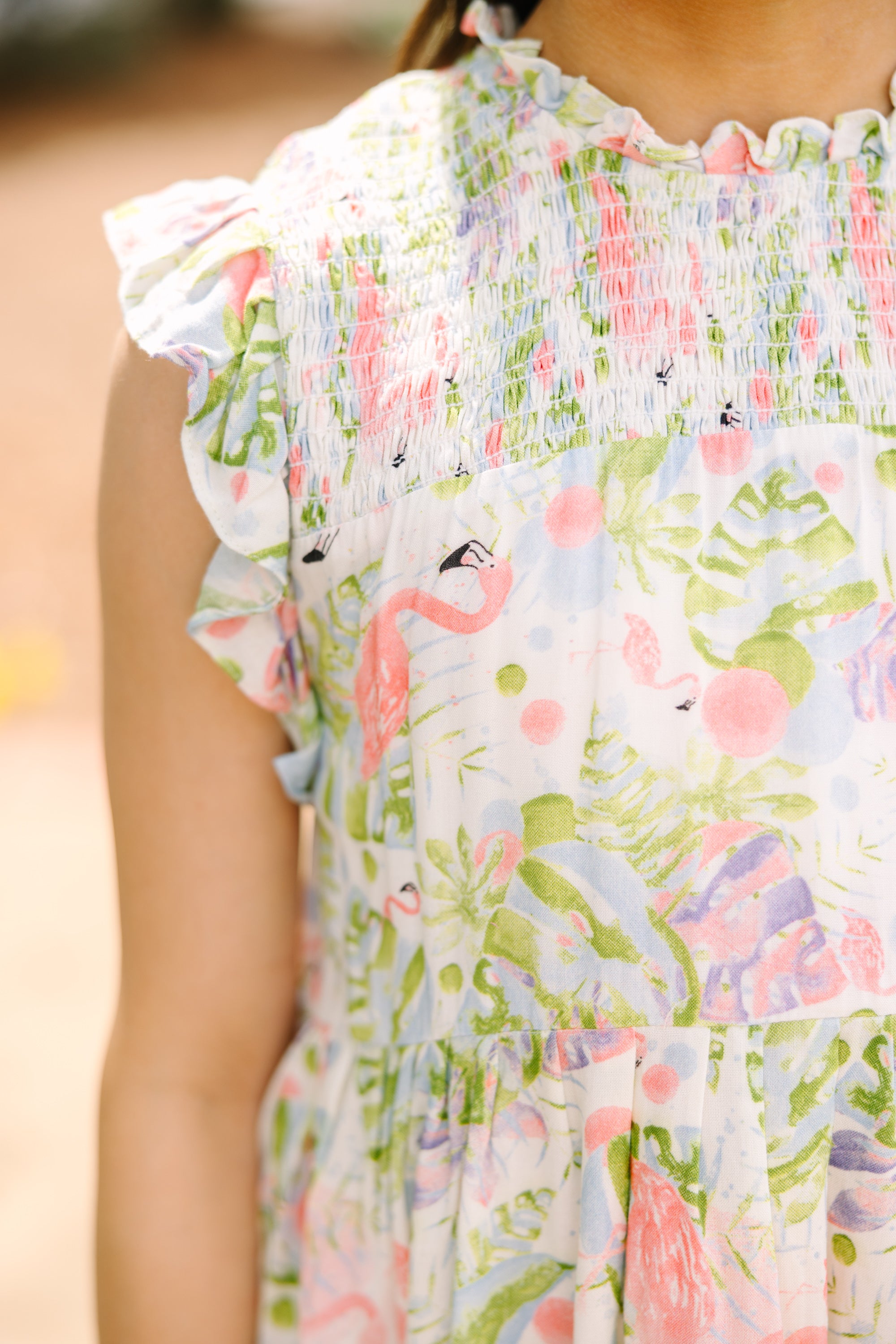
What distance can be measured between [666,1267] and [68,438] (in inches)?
190

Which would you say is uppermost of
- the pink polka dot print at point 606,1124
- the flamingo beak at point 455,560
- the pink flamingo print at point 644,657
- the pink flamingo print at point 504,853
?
the flamingo beak at point 455,560

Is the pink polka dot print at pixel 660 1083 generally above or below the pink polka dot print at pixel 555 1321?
above

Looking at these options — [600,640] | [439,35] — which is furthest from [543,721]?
[439,35]

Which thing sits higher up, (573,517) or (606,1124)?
(573,517)

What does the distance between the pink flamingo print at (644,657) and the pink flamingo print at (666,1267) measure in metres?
0.28

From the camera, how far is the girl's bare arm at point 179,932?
0.72 meters

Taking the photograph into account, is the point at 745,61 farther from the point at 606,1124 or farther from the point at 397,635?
the point at 606,1124

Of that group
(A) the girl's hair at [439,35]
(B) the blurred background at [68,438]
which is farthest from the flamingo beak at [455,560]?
(B) the blurred background at [68,438]

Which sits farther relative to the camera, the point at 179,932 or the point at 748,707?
the point at 179,932

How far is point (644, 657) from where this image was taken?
2.06 feet

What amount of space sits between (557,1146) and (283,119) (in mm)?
7583

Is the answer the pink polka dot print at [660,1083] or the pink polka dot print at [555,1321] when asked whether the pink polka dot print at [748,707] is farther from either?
the pink polka dot print at [555,1321]

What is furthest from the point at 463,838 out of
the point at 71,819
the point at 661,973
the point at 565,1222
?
the point at 71,819

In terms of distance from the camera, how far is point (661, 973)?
2.13 ft
